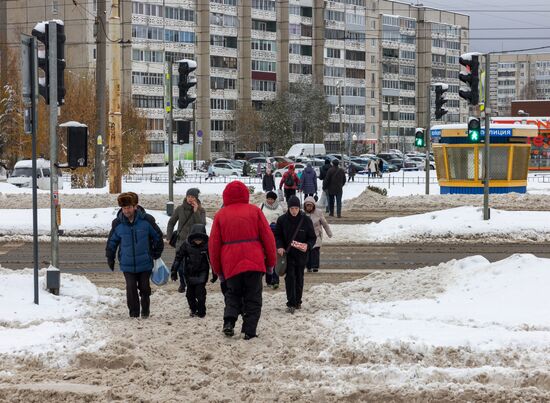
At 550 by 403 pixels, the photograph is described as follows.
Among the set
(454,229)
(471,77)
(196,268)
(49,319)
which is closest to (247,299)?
A: (196,268)

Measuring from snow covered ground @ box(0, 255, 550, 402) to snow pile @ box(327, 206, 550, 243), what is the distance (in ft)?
33.8

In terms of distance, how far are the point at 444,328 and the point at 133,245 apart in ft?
11.5

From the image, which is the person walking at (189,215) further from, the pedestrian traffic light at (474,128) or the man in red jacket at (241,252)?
the pedestrian traffic light at (474,128)

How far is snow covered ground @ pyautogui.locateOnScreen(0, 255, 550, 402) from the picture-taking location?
7961 mm

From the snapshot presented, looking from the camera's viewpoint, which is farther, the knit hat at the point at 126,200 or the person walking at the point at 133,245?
the person walking at the point at 133,245

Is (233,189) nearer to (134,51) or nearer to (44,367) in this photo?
(44,367)

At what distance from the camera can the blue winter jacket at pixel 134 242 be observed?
11.0 metres

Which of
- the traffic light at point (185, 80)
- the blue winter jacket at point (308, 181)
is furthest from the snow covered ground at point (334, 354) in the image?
the blue winter jacket at point (308, 181)

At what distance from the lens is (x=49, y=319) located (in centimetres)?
1067

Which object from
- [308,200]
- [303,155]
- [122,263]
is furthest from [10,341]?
[303,155]

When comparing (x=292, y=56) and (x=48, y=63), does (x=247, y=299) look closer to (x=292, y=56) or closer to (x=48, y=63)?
(x=48, y=63)

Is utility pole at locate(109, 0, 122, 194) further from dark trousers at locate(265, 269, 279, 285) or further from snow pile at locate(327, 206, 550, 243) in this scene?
dark trousers at locate(265, 269, 279, 285)

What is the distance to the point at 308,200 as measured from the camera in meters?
14.7

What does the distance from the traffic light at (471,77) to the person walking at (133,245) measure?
11859 millimetres
